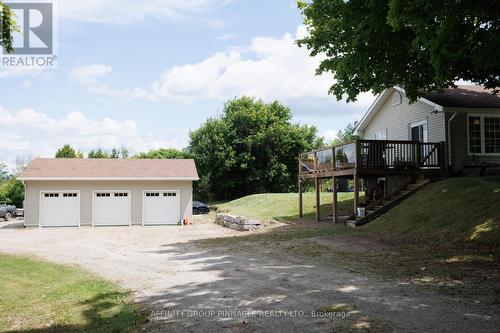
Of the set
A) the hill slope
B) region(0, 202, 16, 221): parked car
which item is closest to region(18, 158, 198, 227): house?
region(0, 202, 16, 221): parked car

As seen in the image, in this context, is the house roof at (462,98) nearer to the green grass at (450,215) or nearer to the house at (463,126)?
the house at (463,126)

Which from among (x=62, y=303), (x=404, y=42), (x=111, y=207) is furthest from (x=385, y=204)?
(x=111, y=207)

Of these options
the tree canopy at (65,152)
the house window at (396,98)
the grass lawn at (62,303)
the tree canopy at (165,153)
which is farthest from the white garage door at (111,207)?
the tree canopy at (65,152)

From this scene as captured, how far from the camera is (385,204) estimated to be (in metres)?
18.0

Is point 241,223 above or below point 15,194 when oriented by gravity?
below

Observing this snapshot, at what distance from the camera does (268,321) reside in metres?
6.37

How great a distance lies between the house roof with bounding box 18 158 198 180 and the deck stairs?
40.5 feet

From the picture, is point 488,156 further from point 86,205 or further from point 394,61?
point 86,205

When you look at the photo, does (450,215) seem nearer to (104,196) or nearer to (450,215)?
(450,215)

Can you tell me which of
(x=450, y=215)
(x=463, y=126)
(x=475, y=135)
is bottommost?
(x=450, y=215)

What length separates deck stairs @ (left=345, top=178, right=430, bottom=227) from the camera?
57.4ft

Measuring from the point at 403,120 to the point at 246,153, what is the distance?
2323cm

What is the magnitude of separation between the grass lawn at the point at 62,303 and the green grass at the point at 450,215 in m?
9.01

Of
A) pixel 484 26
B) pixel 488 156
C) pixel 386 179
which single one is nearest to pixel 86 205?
pixel 386 179
